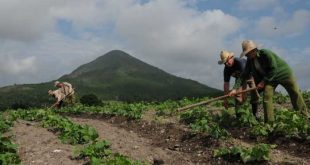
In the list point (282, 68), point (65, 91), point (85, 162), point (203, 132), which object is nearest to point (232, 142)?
point (203, 132)

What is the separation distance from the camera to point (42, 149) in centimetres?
1191

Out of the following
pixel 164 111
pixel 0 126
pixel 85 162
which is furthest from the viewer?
pixel 164 111

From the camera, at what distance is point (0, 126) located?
16062 mm

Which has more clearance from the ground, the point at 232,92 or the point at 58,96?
the point at 58,96

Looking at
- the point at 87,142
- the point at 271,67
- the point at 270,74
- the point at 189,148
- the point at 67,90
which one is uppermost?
the point at 67,90

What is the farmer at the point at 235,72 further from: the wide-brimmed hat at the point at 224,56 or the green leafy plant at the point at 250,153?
the green leafy plant at the point at 250,153

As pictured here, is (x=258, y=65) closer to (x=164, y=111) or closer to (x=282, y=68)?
(x=282, y=68)

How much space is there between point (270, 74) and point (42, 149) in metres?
5.46

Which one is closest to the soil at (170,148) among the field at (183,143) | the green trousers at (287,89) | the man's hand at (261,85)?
the field at (183,143)

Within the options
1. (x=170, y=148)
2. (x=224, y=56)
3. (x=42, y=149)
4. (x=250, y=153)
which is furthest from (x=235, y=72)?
(x=42, y=149)

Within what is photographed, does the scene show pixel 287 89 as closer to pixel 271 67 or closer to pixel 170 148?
pixel 271 67

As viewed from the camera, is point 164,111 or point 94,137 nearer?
point 94,137

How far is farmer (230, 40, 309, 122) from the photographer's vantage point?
1224 centimetres

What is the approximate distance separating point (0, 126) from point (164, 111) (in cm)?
614
